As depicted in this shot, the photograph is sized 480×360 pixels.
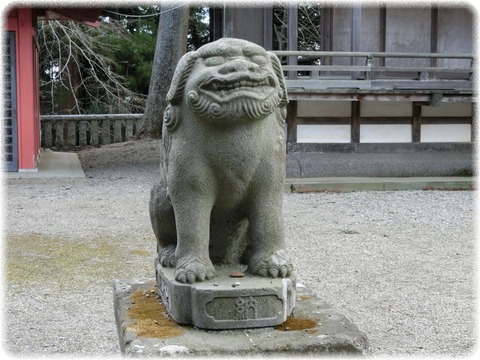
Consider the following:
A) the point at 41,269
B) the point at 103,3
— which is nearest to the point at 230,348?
the point at 41,269

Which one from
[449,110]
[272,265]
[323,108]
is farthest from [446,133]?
[272,265]

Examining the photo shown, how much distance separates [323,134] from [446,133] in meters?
2.07

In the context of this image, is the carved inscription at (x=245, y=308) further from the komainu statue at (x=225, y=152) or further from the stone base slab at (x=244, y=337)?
the komainu statue at (x=225, y=152)

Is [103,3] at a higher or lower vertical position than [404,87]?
higher

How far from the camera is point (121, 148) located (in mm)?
15203

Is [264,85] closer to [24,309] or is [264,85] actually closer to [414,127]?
[24,309]

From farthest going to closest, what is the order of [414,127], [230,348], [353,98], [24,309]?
1. [414,127]
2. [353,98]
3. [24,309]
4. [230,348]

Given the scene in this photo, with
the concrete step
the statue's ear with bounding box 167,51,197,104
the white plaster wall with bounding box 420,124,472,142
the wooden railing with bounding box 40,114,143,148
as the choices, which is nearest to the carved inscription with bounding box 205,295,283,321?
the statue's ear with bounding box 167,51,197,104

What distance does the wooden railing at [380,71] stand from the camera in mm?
9891

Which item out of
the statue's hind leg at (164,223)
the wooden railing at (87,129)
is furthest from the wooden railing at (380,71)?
the wooden railing at (87,129)

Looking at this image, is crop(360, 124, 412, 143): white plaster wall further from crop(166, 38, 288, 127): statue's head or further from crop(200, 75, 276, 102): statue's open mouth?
crop(200, 75, 276, 102): statue's open mouth

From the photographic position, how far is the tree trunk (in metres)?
14.4

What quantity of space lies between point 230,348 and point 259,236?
545 mm

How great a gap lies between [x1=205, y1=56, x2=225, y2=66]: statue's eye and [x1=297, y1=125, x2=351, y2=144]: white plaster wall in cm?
780
